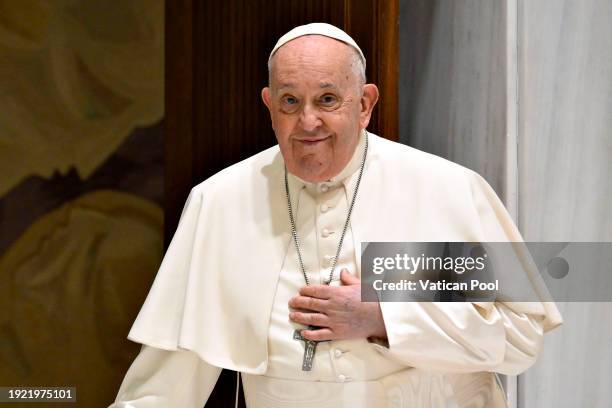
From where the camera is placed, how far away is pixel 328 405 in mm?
3180

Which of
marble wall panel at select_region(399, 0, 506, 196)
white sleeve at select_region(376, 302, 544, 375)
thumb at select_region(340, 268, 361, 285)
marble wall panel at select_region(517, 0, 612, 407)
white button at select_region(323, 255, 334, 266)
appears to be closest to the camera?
white sleeve at select_region(376, 302, 544, 375)

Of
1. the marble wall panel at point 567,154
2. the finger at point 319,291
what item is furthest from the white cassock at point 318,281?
the marble wall panel at point 567,154

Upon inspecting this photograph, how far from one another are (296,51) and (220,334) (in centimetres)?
94

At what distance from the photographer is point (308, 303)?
3152 mm

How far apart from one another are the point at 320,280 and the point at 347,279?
119 mm

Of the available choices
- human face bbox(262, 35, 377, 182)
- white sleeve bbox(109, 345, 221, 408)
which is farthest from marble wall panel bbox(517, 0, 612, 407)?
white sleeve bbox(109, 345, 221, 408)

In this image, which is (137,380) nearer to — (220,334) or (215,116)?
(220,334)

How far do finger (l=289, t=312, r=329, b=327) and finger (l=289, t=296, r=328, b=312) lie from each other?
0.06 feet

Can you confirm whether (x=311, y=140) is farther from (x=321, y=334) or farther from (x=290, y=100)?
(x=321, y=334)

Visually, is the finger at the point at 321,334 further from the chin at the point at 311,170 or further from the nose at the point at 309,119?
the nose at the point at 309,119

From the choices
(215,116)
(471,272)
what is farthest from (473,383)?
(215,116)

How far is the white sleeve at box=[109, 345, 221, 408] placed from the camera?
130 inches

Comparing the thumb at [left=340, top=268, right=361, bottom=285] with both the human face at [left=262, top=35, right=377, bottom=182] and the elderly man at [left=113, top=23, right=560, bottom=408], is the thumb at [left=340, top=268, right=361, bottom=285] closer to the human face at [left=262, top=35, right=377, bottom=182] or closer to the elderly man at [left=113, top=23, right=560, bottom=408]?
the elderly man at [left=113, top=23, right=560, bottom=408]

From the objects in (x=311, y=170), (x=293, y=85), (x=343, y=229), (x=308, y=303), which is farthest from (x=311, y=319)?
(x=293, y=85)
